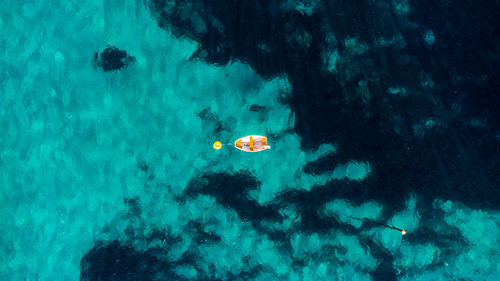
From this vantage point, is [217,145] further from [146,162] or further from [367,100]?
[367,100]

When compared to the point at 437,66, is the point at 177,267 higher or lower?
lower

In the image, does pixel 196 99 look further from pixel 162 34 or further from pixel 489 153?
pixel 489 153

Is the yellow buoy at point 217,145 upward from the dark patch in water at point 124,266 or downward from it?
upward

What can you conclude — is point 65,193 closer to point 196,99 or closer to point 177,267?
point 177,267

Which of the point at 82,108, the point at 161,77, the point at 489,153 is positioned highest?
the point at 161,77

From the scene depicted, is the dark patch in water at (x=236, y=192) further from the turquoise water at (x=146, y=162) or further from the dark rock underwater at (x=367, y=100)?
the turquoise water at (x=146, y=162)

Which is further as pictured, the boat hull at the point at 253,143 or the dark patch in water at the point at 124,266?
the dark patch in water at the point at 124,266

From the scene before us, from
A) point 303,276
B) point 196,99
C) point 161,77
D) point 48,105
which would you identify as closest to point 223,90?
point 196,99

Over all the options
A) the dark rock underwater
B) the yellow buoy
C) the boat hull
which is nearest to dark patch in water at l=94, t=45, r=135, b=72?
the dark rock underwater

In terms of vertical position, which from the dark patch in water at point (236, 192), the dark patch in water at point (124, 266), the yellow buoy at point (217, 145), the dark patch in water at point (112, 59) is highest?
the dark patch in water at point (112, 59)

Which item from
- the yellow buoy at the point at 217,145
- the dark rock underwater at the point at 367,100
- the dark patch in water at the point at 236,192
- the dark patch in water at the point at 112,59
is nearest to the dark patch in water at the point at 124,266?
the dark rock underwater at the point at 367,100
